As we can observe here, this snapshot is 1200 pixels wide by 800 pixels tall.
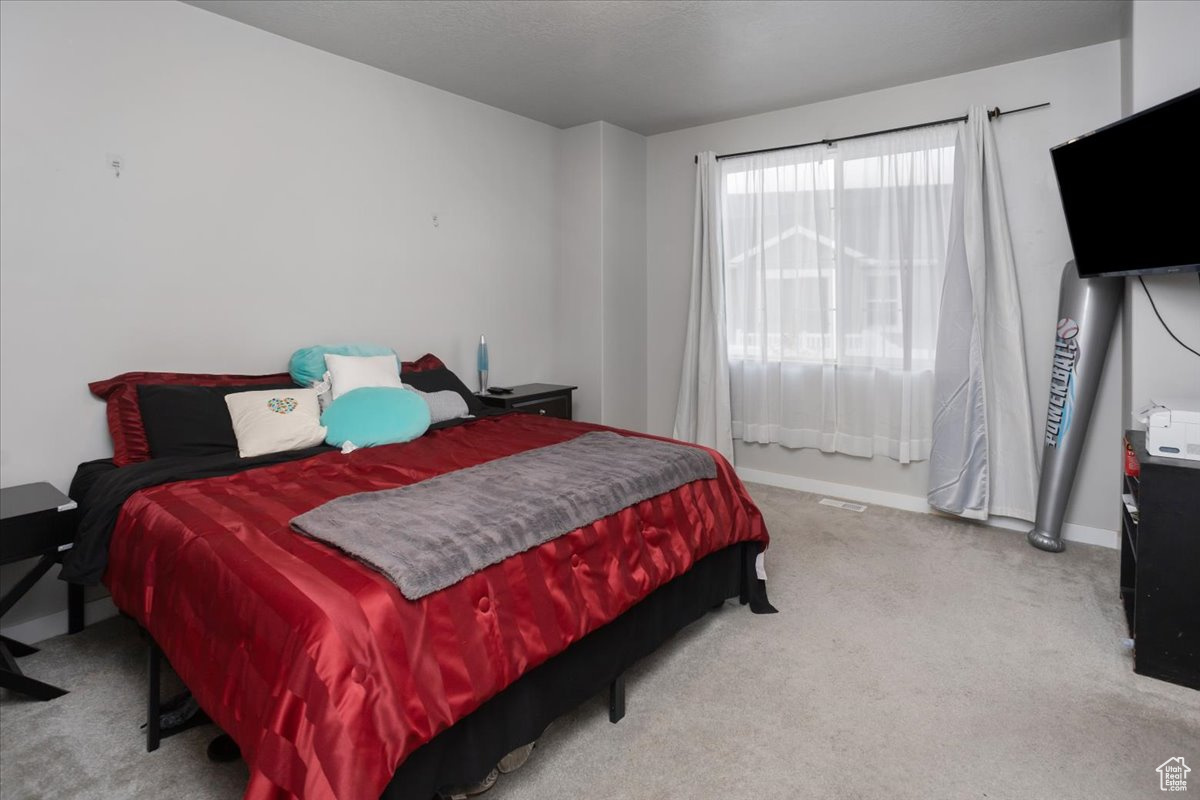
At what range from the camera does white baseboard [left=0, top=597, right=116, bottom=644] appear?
2410mm

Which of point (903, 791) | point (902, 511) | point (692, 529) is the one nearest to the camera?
point (903, 791)

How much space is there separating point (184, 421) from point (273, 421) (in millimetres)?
325

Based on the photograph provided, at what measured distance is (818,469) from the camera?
14.3 ft

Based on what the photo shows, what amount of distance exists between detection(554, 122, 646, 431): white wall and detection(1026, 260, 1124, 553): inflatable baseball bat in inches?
105

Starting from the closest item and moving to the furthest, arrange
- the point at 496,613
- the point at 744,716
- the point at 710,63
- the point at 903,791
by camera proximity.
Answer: the point at 496,613 → the point at 903,791 → the point at 744,716 → the point at 710,63

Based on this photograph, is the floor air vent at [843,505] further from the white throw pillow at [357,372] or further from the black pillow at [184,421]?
the black pillow at [184,421]

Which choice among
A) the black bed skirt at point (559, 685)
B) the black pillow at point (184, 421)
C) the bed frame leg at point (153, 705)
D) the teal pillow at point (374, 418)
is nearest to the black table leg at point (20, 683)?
the bed frame leg at point (153, 705)

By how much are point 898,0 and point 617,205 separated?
7.33 ft

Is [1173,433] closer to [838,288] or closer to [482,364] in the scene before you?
[838,288]

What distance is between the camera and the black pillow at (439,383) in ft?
11.2

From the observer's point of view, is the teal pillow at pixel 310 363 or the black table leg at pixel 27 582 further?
the teal pillow at pixel 310 363

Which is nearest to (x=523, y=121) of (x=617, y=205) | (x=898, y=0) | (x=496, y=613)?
(x=617, y=205)

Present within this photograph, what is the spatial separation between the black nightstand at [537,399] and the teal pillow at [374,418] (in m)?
1.00

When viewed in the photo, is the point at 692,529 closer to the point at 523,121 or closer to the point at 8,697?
the point at 8,697
